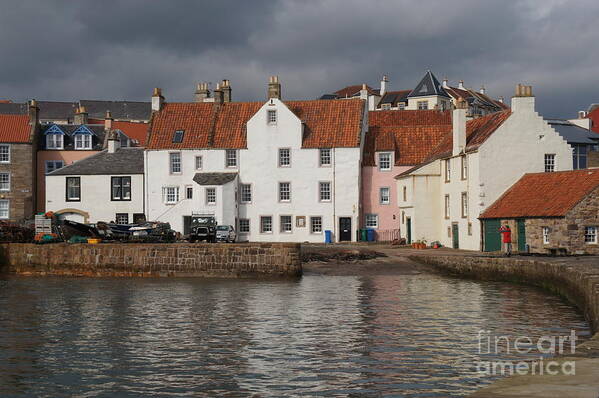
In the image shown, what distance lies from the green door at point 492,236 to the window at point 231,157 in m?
23.6

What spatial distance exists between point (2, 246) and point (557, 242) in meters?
31.3

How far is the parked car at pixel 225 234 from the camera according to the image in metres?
56.2

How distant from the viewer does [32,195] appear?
72.9 metres

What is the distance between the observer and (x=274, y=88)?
2603 inches

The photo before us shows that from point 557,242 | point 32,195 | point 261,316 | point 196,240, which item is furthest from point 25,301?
point 32,195

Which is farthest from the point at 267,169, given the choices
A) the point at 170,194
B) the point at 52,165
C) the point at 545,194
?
the point at 545,194

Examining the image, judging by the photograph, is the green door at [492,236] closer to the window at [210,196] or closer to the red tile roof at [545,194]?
the red tile roof at [545,194]

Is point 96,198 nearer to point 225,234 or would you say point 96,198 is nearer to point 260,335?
point 225,234

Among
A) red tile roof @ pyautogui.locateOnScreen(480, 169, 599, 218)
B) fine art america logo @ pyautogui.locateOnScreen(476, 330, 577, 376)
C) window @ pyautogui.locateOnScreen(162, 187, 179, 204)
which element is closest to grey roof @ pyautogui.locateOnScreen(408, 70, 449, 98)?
window @ pyautogui.locateOnScreen(162, 187, 179, 204)

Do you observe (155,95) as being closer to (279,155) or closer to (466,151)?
(279,155)

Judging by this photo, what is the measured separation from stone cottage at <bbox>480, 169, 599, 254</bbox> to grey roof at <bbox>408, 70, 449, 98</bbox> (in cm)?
6615

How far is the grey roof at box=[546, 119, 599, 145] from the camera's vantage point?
52.0m

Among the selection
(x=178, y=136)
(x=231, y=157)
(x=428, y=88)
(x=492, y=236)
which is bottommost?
(x=492, y=236)

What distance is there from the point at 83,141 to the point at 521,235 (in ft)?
156
